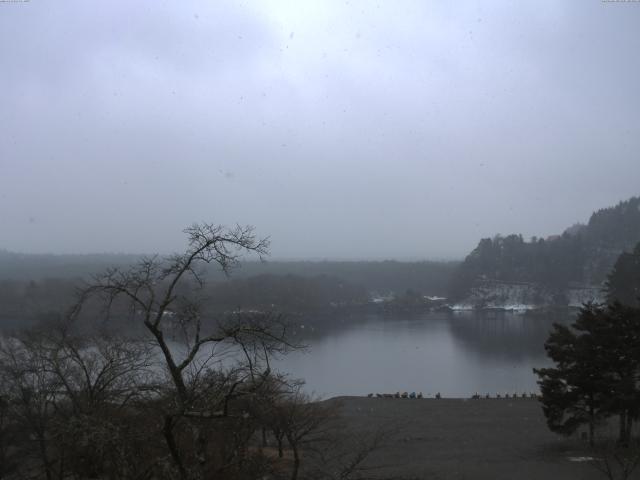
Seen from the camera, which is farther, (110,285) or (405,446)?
(405,446)

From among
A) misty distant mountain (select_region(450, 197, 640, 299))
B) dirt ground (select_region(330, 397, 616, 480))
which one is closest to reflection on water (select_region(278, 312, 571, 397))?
dirt ground (select_region(330, 397, 616, 480))

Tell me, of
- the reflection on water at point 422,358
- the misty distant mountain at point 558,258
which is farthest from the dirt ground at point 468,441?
the misty distant mountain at point 558,258

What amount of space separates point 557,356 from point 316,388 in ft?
29.5

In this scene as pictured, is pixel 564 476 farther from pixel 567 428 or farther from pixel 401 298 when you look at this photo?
pixel 401 298

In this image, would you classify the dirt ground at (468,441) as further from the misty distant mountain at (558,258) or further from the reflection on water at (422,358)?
the misty distant mountain at (558,258)

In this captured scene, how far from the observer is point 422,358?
2266cm

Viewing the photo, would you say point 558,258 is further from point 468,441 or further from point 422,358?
point 468,441

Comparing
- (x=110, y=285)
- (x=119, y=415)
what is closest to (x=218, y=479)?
(x=119, y=415)

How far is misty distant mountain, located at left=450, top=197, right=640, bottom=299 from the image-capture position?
49.1 metres

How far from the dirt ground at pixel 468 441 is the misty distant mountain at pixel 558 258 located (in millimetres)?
38015

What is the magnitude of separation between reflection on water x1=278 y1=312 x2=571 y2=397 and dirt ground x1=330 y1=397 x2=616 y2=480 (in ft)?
8.01

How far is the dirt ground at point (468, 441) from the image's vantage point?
758cm

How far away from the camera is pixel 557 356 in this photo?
8.50 m

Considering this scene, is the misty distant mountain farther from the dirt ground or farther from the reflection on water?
the dirt ground
